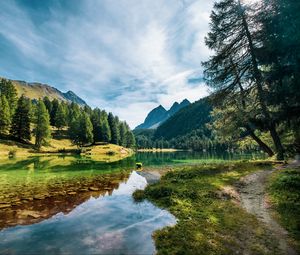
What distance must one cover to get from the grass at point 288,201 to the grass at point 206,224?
3.56 feet

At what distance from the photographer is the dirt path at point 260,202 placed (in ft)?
31.5

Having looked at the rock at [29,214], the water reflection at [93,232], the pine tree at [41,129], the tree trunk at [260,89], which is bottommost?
the water reflection at [93,232]

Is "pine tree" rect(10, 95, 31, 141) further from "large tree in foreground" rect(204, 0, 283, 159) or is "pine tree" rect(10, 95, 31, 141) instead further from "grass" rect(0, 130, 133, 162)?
"large tree in foreground" rect(204, 0, 283, 159)

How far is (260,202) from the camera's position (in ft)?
48.6

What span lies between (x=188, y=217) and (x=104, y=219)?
180 inches

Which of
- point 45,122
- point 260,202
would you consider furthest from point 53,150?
point 260,202

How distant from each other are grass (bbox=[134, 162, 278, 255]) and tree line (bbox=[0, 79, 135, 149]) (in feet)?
274

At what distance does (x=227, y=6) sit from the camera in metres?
30.0

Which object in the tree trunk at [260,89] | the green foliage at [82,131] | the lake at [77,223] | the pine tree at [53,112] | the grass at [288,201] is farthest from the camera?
the pine tree at [53,112]

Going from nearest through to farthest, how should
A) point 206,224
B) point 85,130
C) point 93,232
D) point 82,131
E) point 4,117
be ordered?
point 206,224 → point 93,232 → point 4,117 → point 85,130 → point 82,131

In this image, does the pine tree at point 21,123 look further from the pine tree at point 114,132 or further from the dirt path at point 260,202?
the dirt path at point 260,202

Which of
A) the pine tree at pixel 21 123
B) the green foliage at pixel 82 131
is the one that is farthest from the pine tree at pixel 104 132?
the pine tree at pixel 21 123

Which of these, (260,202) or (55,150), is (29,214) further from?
(55,150)

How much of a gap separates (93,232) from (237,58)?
2686cm
